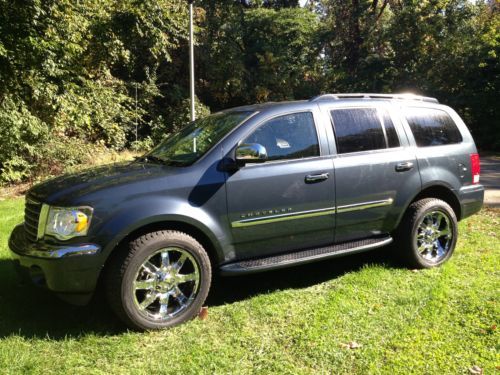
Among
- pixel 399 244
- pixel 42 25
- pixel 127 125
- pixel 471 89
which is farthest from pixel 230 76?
pixel 399 244

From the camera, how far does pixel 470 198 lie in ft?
16.9

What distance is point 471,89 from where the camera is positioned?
22484 millimetres

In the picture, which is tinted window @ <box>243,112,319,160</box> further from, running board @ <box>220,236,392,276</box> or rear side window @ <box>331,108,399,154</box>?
running board @ <box>220,236,392,276</box>

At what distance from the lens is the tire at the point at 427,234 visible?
15.6 ft

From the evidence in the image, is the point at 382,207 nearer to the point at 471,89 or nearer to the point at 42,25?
the point at 42,25

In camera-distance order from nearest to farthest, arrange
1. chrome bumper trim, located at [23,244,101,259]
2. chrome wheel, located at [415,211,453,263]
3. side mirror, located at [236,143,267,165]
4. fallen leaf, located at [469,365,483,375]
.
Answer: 1. fallen leaf, located at [469,365,483,375]
2. chrome bumper trim, located at [23,244,101,259]
3. side mirror, located at [236,143,267,165]
4. chrome wheel, located at [415,211,453,263]

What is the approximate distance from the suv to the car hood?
Result: 0.05 ft

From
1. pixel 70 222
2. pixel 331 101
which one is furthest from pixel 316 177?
pixel 70 222

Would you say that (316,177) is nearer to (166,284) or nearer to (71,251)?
(166,284)

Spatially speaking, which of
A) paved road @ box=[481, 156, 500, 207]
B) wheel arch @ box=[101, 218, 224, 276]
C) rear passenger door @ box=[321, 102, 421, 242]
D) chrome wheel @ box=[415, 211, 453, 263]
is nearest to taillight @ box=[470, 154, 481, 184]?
chrome wheel @ box=[415, 211, 453, 263]

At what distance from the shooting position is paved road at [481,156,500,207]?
30.1 ft

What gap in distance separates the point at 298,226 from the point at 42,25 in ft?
24.4

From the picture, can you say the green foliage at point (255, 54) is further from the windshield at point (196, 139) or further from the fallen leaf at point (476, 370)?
the fallen leaf at point (476, 370)

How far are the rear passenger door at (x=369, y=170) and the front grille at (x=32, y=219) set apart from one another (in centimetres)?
259
